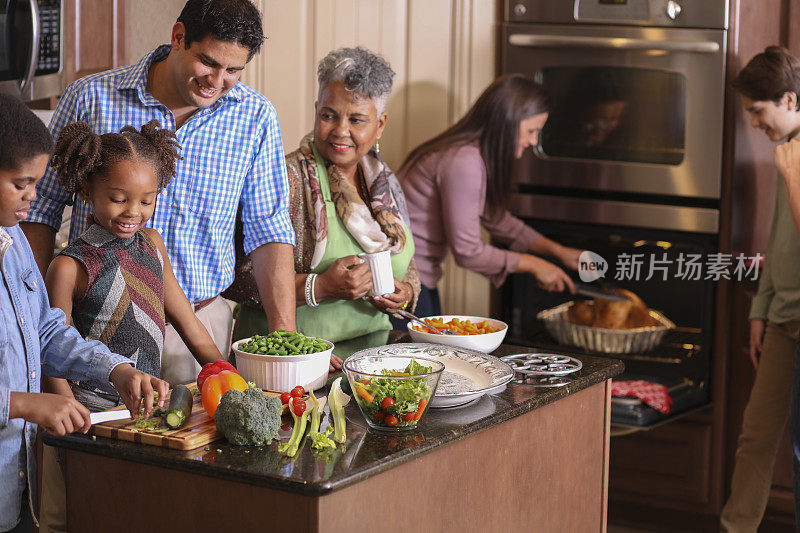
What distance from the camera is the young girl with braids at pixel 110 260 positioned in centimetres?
169

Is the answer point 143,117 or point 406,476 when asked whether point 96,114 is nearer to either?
point 143,117

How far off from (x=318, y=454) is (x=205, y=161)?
2.69 ft

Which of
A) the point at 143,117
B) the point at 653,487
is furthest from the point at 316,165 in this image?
the point at 653,487

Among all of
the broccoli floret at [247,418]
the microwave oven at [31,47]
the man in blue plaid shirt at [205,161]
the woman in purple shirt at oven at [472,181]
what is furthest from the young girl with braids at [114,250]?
the woman in purple shirt at oven at [472,181]

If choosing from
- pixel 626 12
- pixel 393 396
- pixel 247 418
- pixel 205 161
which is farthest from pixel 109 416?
pixel 626 12

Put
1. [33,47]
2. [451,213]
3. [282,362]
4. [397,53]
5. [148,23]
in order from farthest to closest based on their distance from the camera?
[397,53] → [148,23] → [451,213] → [33,47] → [282,362]

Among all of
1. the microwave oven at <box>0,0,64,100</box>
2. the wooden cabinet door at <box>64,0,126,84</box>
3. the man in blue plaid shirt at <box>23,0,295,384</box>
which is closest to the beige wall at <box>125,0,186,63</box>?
the wooden cabinet door at <box>64,0,126,84</box>

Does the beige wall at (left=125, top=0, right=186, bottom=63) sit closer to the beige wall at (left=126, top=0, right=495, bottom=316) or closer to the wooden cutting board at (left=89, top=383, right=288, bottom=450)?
the beige wall at (left=126, top=0, right=495, bottom=316)

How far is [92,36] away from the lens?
291cm

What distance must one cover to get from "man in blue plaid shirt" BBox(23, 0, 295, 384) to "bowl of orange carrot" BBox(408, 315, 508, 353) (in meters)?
0.29

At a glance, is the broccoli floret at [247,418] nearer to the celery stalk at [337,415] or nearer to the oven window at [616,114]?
the celery stalk at [337,415]

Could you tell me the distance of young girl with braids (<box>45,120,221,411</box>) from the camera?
1.69m

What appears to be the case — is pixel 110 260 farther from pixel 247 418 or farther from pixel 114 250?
pixel 247 418

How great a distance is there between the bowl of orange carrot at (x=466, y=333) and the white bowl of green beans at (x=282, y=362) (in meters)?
0.35
